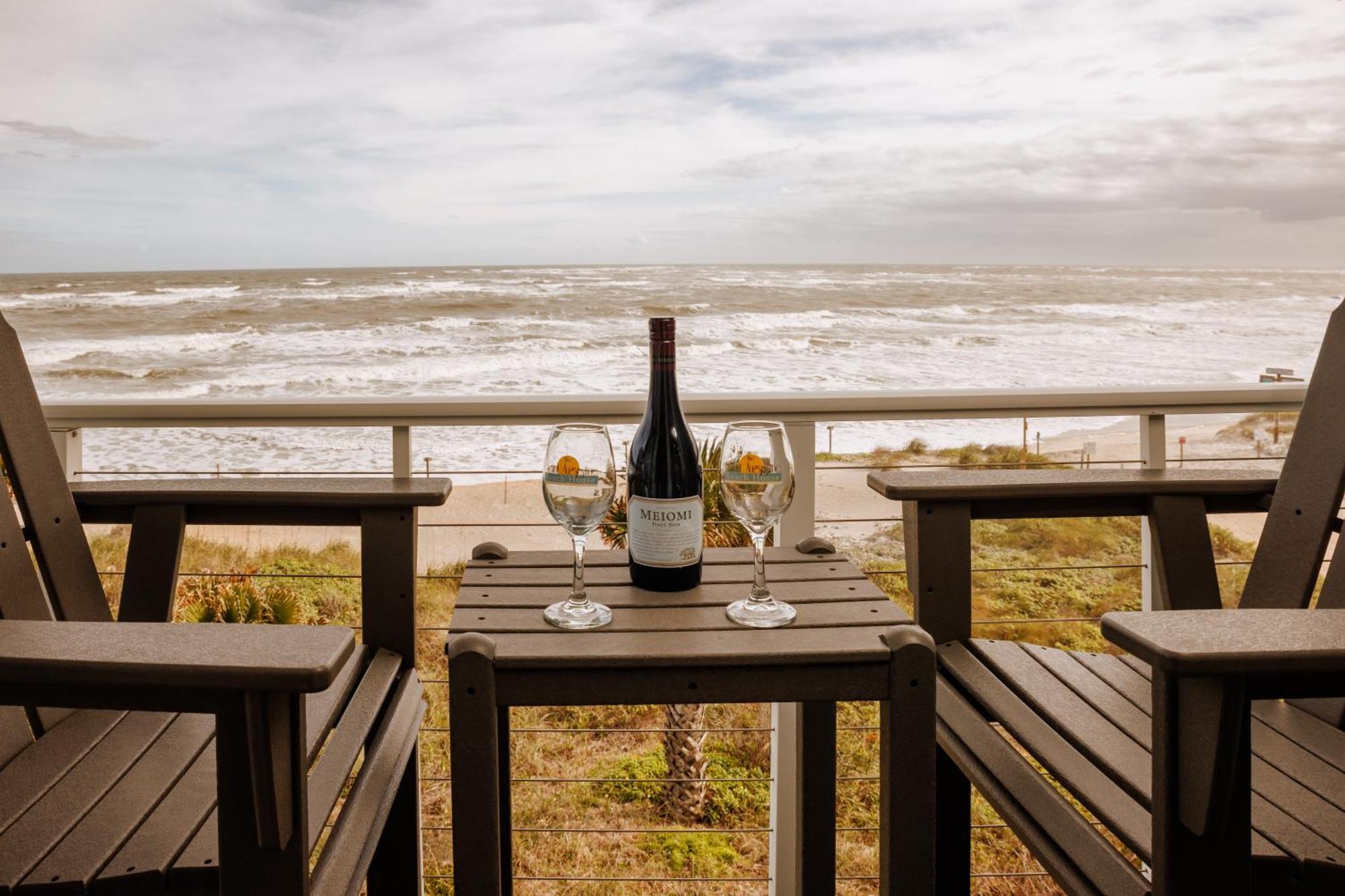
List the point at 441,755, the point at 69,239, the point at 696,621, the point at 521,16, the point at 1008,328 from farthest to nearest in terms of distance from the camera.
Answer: the point at 69,239 < the point at 1008,328 < the point at 521,16 < the point at 441,755 < the point at 696,621

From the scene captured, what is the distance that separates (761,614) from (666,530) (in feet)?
0.49

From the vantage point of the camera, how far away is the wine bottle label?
1.03 metres

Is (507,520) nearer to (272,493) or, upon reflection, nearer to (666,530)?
(272,493)

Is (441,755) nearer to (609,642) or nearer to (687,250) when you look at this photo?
(609,642)

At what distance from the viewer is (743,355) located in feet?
47.6

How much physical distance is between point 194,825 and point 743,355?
45.5ft

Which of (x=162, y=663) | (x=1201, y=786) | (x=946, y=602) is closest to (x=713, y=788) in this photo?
(x=946, y=602)

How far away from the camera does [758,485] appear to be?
0.97 meters

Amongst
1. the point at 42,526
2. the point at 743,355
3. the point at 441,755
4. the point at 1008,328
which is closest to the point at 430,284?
the point at 743,355

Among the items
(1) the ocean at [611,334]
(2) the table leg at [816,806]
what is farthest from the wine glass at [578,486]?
(1) the ocean at [611,334]

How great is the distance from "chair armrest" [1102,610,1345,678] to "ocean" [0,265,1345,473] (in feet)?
29.9

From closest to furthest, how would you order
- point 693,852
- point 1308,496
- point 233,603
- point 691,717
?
point 1308,496
point 691,717
point 693,852
point 233,603

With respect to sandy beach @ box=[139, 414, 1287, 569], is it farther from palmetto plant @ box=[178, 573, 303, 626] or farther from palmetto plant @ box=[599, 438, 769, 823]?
palmetto plant @ box=[599, 438, 769, 823]

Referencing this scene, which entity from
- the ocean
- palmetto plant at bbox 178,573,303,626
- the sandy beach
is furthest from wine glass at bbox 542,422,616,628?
the ocean
